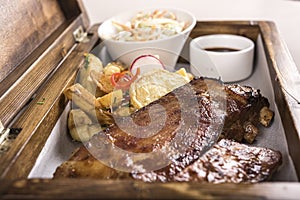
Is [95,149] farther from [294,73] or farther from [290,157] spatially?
[294,73]

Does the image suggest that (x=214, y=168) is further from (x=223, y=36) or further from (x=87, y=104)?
(x=223, y=36)

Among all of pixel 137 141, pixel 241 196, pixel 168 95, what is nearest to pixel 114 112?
pixel 168 95

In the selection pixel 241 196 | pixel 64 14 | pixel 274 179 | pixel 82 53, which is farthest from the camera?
pixel 64 14

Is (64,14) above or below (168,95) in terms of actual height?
above

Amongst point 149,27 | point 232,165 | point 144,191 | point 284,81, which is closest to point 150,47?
point 149,27

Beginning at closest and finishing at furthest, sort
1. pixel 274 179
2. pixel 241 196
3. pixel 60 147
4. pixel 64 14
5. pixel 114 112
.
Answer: pixel 241 196
pixel 274 179
pixel 60 147
pixel 114 112
pixel 64 14

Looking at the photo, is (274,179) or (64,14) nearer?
(274,179)
